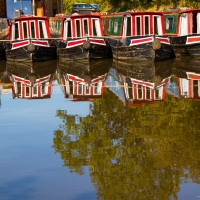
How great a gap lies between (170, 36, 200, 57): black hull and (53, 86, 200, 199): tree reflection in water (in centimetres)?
800

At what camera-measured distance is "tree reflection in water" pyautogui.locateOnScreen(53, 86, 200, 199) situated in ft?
27.0

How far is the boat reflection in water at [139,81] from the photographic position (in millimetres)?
14641

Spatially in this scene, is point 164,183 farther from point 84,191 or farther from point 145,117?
point 145,117

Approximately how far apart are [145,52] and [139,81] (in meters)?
4.46

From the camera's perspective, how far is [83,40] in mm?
22359

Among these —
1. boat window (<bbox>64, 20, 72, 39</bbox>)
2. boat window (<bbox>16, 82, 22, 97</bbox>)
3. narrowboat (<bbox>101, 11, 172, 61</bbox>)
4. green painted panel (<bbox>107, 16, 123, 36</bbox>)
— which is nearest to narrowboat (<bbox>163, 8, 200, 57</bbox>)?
narrowboat (<bbox>101, 11, 172, 61</bbox>)

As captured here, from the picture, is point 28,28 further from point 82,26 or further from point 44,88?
point 44,88

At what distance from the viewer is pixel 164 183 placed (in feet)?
27.0

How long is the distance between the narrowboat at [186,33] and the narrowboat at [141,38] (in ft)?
1.84

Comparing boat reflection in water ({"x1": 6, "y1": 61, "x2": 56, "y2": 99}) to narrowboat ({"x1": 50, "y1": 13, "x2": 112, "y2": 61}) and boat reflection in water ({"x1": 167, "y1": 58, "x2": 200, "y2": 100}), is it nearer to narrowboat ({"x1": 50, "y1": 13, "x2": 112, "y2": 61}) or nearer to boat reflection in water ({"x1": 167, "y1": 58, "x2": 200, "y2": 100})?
narrowboat ({"x1": 50, "y1": 13, "x2": 112, "y2": 61})

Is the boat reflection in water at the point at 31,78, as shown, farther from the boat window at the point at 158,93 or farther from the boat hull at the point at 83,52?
the boat window at the point at 158,93

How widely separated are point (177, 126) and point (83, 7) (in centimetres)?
2304

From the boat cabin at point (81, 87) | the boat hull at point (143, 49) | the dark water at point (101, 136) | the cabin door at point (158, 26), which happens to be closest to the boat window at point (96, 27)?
the boat hull at point (143, 49)

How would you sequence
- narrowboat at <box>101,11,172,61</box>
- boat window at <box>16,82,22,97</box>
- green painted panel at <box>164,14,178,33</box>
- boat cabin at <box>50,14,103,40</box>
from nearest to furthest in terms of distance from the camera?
boat window at <box>16,82,22,97</box> < narrowboat at <box>101,11,172,61</box> < boat cabin at <box>50,14,103,40</box> < green painted panel at <box>164,14,178,33</box>
